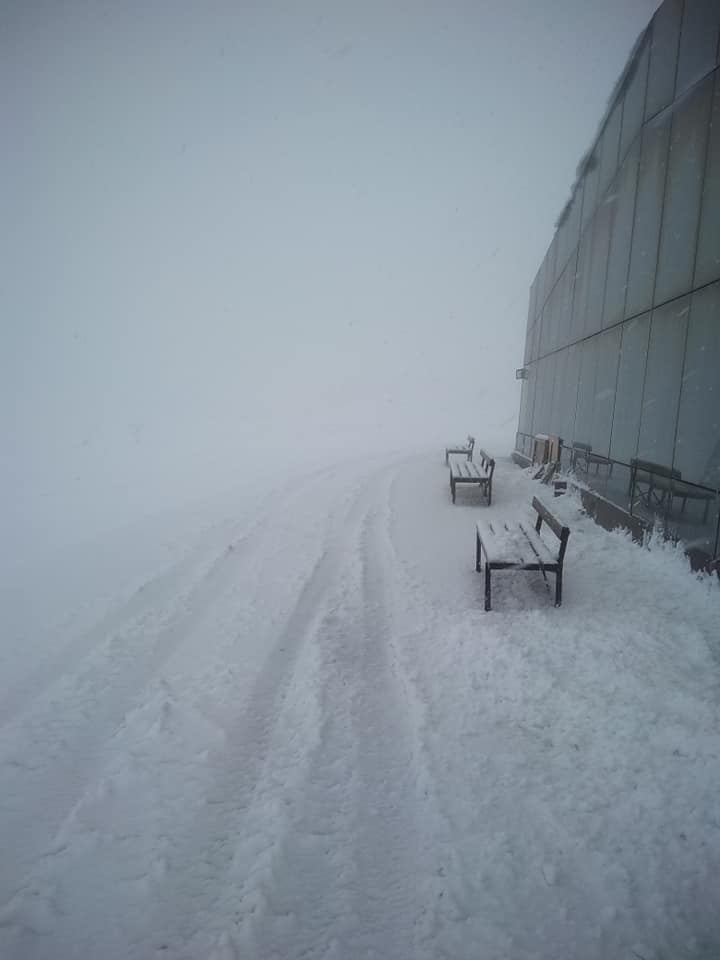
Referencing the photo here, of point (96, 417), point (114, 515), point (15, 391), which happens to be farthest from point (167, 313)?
point (114, 515)

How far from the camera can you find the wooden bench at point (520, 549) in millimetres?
4848

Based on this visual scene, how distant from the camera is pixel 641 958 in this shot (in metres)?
1.95

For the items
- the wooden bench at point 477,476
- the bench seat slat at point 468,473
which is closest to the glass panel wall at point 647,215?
the wooden bench at point 477,476

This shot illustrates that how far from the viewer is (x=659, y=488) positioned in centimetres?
649

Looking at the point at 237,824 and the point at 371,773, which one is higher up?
the point at 371,773

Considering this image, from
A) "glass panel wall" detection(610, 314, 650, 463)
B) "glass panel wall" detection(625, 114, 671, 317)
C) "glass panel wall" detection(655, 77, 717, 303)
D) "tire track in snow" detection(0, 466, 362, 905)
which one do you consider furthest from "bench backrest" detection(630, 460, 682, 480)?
"tire track in snow" detection(0, 466, 362, 905)

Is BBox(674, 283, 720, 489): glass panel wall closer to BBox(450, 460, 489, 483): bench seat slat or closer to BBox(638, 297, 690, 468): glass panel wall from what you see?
BBox(638, 297, 690, 468): glass panel wall

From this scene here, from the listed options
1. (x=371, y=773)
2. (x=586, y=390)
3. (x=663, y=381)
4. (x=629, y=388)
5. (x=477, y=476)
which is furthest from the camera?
(x=586, y=390)

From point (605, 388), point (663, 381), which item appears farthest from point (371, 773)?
point (605, 388)

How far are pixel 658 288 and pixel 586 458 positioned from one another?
3823 millimetres

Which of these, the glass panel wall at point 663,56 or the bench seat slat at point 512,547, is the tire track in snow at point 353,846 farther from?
the glass panel wall at point 663,56

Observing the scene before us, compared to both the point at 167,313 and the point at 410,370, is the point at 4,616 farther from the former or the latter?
the point at 167,313

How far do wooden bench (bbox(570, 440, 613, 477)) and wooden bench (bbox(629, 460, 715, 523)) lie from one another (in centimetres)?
123

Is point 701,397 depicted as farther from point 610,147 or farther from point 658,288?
point 610,147
